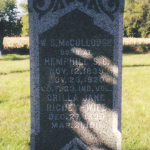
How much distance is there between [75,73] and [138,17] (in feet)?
100

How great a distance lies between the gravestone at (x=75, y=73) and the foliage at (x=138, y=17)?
2944 cm

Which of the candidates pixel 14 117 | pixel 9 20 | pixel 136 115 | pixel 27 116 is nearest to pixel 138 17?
pixel 9 20

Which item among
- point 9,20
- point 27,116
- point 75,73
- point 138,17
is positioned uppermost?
point 138,17

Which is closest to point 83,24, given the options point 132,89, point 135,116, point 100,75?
point 100,75

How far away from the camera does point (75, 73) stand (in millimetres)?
2525

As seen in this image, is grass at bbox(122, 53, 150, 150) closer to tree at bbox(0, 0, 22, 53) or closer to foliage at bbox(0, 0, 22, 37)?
tree at bbox(0, 0, 22, 53)

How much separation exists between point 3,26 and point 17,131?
26.4 meters

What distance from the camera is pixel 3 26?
2770 centimetres

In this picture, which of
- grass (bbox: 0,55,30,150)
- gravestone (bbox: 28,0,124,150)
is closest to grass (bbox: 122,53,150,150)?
gravestone (bbox: 28,0,124,150)

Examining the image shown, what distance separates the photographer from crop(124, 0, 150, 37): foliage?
99.3ft

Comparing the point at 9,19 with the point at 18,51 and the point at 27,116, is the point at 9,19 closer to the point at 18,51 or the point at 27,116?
the point at 18,51

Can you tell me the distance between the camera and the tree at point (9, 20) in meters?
28.9

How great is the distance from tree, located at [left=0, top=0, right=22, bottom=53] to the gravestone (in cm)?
2560

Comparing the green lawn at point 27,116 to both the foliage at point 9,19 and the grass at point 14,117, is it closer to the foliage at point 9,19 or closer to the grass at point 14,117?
the grass at point 14,117
